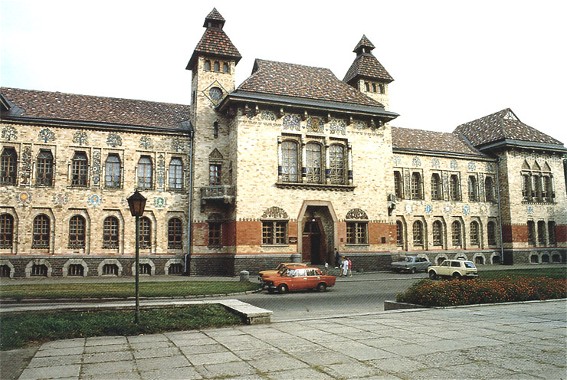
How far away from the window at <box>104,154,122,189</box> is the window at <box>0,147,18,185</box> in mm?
5500

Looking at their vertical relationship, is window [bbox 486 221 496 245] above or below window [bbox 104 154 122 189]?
below

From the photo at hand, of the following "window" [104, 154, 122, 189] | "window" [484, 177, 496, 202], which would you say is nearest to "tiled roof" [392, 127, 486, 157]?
"window" [484, 177, 496, 202]

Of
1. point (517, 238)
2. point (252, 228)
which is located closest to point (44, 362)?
point (252, 228)

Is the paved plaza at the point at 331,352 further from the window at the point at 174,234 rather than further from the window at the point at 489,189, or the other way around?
the window at the point at 489,189

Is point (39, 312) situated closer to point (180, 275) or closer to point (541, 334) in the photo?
point (541, 334)

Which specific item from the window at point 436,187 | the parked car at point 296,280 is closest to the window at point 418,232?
the window at point 436,187

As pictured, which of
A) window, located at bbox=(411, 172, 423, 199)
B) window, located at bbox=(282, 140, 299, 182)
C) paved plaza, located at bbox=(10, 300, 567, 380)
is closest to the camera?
paved plaza, located at bbox=(10, 300, 567, 380)

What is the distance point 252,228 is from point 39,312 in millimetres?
19770

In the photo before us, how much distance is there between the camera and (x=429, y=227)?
4047cm

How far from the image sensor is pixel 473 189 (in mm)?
43438

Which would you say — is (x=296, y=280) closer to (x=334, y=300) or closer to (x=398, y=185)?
(x=334, y=300)

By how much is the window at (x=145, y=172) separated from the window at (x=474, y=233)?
29.7 meters

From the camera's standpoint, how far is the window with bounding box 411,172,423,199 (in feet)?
133

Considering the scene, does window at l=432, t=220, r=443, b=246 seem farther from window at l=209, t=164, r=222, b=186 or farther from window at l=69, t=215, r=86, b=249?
window at l=69, t=215, r=86, b=249
